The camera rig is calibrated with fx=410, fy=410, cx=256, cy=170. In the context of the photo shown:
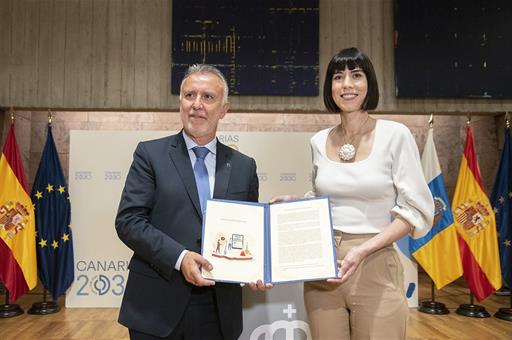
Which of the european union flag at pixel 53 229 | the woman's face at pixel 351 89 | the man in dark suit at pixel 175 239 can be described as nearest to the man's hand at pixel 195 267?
the man in dark suit at pixel 175 239

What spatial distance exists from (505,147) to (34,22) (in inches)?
224

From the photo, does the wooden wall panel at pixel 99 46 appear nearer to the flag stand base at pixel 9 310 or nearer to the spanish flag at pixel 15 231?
the spanish flag at pixel 15 231

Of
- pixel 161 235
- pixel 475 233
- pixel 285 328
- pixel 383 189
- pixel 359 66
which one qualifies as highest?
pixel 359 66

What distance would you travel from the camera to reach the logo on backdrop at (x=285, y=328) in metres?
2.08

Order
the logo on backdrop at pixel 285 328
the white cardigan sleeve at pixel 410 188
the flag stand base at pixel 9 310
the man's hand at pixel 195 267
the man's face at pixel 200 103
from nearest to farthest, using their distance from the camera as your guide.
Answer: the man's hand at pixel 195 267 < the white cardigan sleeve at pixel 410 188 < the man's face at pixel 200 103 < the logo on backdrop at pixel 285 328 < the flag stand base at pixel 9 310

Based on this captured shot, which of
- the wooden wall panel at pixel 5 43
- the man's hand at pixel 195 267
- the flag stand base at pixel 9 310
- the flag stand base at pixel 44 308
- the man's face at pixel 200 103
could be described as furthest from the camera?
the wooden wall panel at pixel 5 43

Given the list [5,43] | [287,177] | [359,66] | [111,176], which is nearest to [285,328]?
[359,66]

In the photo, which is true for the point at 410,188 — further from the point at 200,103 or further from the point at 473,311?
the point at 473,311

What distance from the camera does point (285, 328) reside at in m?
2.12

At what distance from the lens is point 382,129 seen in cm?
162

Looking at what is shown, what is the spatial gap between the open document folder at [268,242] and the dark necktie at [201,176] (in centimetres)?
10

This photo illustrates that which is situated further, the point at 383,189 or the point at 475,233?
the point at 475,233

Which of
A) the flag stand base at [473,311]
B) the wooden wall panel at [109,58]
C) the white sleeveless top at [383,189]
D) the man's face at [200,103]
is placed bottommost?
the flag stand base at [473,311]

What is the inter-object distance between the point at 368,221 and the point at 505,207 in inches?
158
